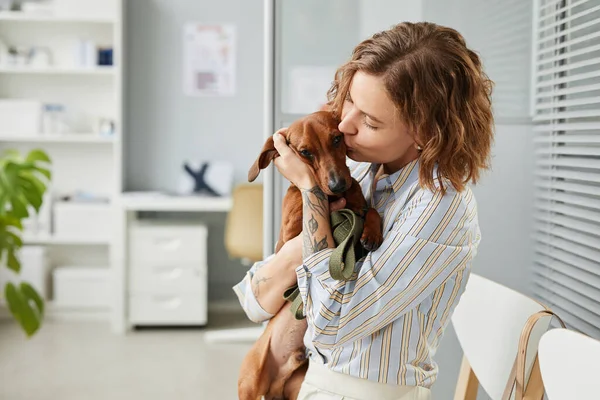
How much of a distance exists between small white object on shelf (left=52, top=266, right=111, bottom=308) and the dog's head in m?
3.83

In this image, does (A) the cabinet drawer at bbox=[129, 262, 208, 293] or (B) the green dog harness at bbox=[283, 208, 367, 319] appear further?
(A) the cabinet drawer at bbox=[129, 262, 208, 293]

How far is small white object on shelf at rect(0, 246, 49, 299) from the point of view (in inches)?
184

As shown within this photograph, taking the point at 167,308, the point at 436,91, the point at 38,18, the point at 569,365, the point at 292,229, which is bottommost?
the point at 167,308

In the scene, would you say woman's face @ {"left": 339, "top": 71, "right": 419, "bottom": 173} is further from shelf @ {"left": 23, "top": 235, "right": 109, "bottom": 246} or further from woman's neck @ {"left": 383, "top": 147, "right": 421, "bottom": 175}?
shelf @ {"left": 23, "top": 235, "right": 109, "bottom": 246}

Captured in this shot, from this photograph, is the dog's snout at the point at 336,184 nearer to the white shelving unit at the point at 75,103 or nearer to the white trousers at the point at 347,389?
the white trousers at the point at 347,389

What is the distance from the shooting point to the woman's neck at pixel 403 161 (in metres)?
1.21

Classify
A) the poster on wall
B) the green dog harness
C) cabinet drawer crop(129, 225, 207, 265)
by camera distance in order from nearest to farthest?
1. the green dog harness
2. cabinet drawer crop(129, 225, 207, 265)
3. the poster on wall

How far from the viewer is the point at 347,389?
1.18 metres

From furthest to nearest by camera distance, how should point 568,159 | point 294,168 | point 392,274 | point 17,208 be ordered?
point 17,208
point 568,159
point 294,168
point 392,274

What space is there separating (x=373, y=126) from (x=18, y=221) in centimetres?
218

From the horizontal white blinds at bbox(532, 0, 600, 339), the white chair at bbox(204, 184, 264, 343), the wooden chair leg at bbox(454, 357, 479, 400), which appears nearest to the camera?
the wooden chair leg at bbox(454, 357, 479, 400)

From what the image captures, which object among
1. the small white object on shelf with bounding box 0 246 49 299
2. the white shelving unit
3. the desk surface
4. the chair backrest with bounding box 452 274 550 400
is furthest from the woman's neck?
the small white object on shelf with bounding box 0 246 49 299

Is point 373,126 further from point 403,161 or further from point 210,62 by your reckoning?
point 210,62

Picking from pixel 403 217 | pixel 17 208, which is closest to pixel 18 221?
pixel 17 208
